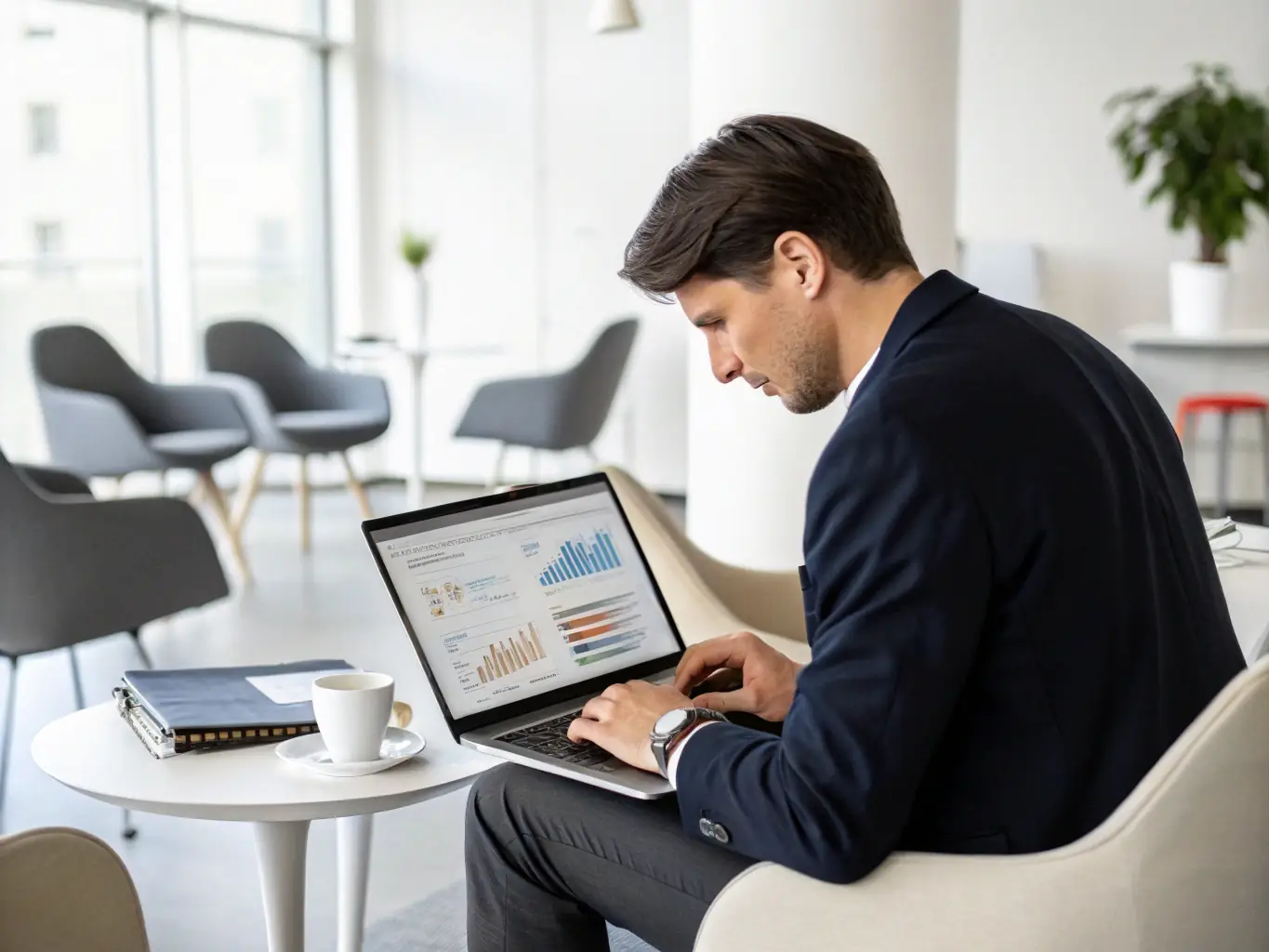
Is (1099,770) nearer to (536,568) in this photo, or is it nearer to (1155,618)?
(1155,618)

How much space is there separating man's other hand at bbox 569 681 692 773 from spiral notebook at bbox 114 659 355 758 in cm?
43

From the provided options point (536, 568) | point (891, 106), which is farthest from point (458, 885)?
point (891, 106)

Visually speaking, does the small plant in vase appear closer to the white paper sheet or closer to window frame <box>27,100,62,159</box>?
window frame <box>27,100,62,159</box>

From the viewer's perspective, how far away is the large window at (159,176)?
6508 millimetres

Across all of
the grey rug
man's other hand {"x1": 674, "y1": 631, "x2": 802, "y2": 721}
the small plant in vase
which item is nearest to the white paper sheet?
man's other hand {"x1": 674, "y1": 631, "x2": 802, "y2": 721}

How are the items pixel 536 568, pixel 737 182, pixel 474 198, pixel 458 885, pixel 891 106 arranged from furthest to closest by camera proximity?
pixel 474 198
pixel 891 106
pixel 458 885
pixel 536 568
pixel 737 182

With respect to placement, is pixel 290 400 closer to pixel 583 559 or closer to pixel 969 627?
pixel 583 559

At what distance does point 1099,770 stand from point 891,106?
101 inches

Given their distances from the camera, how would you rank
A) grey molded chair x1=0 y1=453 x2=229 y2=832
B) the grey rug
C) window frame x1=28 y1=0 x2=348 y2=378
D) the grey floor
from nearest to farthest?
the grey rug, the grey floor, grey molded chair x1=0 y1=453 x2=229 y2=832, window frame x1=28 y1=0 x2=348 y2=378

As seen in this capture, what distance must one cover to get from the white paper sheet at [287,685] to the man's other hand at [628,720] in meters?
0.46

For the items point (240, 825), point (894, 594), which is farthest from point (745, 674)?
point (240, 825)

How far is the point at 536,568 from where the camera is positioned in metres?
1.84

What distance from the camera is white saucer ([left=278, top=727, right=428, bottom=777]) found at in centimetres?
170

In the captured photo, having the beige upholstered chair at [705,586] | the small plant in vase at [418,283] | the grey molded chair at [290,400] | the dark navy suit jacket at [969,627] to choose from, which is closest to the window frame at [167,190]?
the grey molded chair at [290,400]
